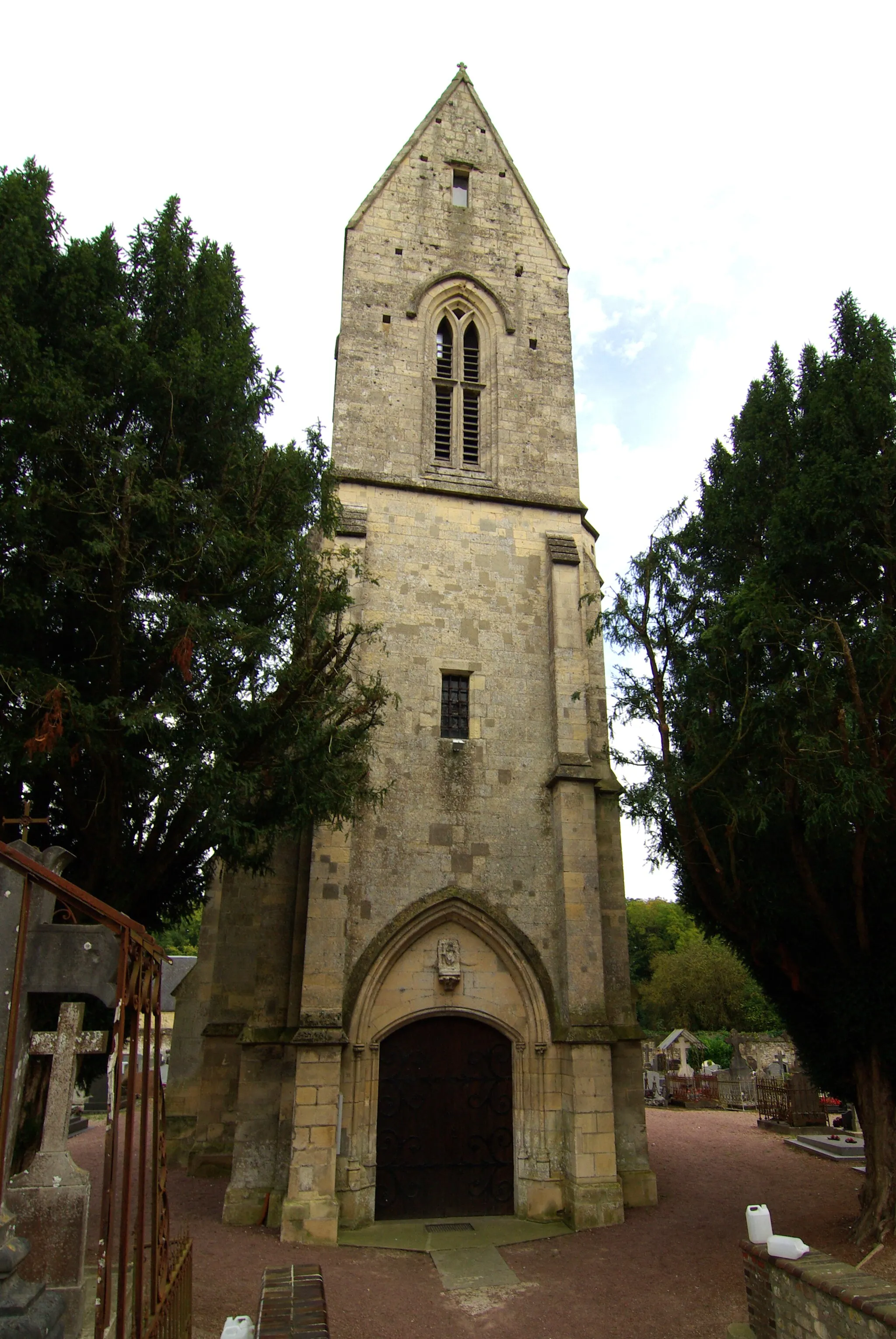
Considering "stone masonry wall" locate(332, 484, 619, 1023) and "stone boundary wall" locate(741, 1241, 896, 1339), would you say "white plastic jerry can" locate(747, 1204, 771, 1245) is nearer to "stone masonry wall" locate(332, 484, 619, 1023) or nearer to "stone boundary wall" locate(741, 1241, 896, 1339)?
"stone boundary wall" locate(741, 1241, 896, 1339)

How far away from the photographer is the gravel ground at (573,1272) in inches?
298

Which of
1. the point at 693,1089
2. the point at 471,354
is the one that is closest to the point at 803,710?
the point at 471,354

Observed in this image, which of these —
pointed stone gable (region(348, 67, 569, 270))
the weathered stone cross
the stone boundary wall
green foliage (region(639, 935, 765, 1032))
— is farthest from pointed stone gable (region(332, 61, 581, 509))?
green foliage (region(639, 935, 765, 1032))

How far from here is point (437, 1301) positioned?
8156 mm

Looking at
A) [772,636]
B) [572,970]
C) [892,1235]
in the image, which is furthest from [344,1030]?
[772,636]

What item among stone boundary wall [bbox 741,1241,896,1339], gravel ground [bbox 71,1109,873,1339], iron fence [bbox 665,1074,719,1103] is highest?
stone boundary wall [bbox 741,1241,896,1339]

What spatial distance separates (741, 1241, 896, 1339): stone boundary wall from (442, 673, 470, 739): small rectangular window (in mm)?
7486

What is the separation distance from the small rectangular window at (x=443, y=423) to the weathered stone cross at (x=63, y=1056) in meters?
12.3

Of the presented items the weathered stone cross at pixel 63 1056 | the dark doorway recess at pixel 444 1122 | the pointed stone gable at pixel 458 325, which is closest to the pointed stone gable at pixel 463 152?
the pointed stone gable at pixel 458 325

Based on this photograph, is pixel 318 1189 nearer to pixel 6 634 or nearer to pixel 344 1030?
pixel 344 1030

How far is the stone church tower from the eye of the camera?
10898 mm

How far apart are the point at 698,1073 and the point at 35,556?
1081 inches

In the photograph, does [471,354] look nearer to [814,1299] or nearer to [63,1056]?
[63,1056]

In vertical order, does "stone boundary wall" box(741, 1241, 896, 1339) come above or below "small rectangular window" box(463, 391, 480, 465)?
below
